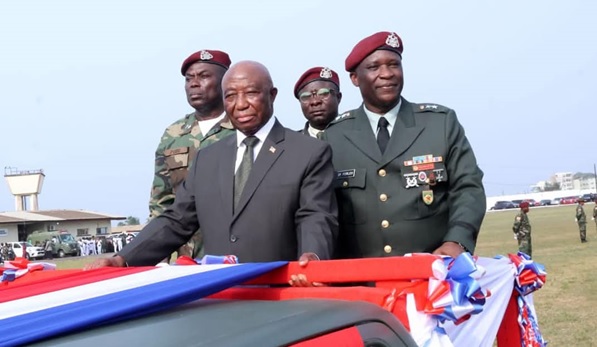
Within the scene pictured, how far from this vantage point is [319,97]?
5.89 m

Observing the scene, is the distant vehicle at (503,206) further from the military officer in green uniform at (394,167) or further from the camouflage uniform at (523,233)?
the military officer in green uniform at (394,167)

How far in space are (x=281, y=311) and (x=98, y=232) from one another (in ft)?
217

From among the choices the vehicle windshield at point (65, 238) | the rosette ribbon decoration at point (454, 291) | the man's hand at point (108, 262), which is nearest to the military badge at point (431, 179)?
the rosette ribbon decoration at point (454, 291)

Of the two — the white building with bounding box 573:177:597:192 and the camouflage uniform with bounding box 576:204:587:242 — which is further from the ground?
the camouflage uniform with bounding box 576:204:587:242

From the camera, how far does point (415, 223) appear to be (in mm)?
3191

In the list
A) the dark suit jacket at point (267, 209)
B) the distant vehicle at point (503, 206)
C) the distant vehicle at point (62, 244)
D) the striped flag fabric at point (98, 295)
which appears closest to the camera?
the striped flag fabric at point (98, 295)

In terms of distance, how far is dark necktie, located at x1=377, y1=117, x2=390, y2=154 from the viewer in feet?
11.0

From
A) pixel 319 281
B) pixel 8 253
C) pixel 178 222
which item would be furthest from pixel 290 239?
pixel 8 253

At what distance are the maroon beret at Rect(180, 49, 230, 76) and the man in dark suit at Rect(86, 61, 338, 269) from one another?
55.9 inches

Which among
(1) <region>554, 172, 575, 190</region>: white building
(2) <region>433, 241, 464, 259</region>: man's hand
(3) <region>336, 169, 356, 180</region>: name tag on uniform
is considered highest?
(3) <region>336, 169, 356, 180</region>: name tag on uniform

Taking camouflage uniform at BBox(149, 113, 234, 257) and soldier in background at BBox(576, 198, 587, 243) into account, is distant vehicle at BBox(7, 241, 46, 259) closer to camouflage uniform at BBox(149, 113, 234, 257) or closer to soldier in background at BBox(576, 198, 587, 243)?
soldier in background at BBox(576, 198, 587, 243)

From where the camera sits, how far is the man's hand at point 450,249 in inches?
102

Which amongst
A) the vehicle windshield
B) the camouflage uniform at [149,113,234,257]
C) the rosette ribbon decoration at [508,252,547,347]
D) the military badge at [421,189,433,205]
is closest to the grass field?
the camouflage uniform at [149,113,234,257]

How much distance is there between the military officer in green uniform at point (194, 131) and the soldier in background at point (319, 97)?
135 cm
